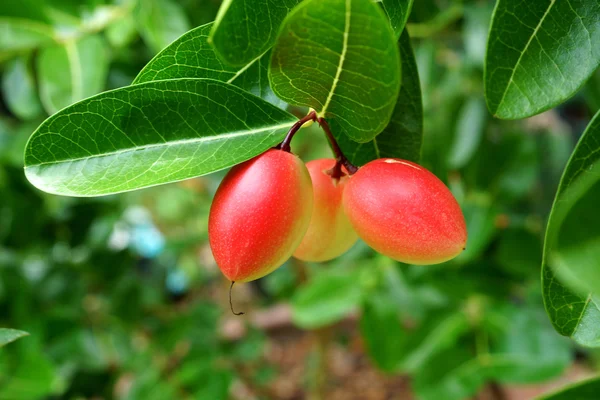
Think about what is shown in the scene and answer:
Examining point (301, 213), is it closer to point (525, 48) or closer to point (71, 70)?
point (525, 48)

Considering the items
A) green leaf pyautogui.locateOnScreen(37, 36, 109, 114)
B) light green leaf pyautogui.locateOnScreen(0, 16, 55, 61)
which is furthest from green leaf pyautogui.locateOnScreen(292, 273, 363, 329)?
light green leaf pyautogui.locateOnScreen(0, 16, 55, 61)

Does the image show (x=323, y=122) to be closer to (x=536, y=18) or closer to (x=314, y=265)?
(x=536, y=18)

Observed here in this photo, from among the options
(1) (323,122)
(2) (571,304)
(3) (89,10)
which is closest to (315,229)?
(1) (323,122)

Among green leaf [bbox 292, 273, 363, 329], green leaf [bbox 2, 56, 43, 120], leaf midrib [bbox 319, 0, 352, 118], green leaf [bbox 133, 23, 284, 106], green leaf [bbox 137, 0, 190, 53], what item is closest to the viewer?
leaf midrib [bbox 319, 0, 352, 118]

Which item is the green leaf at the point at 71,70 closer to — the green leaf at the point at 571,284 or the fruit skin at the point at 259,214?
the fruit skin at the point at 259,214

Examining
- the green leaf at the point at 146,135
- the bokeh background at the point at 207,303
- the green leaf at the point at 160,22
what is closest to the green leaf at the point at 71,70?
the bokeh background at the point at 207,303

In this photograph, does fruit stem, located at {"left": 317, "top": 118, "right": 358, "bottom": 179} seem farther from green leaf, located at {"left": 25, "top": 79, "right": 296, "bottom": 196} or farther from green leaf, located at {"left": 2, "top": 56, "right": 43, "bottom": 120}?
green leaf, located at {"left": 2, "top": 56, "right": 43, "bottom": 120}
